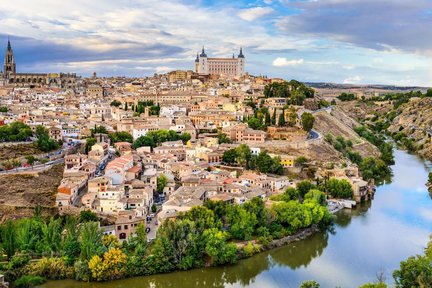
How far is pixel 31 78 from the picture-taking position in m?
46.5

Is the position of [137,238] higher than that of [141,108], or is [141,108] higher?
[141,108]

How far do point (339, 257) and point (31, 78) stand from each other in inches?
1569

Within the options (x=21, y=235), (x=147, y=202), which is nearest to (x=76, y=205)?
(x=147, y=202)

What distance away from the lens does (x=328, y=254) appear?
13750 millimetres

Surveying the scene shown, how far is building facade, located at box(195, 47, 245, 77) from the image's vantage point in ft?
181

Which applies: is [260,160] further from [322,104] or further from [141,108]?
[322,104]

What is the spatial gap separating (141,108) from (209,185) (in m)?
14.6

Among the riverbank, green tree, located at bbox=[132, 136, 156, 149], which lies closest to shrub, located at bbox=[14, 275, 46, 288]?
the riverbank

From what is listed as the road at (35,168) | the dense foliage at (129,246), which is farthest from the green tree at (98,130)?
the dense foliage at (129,246)

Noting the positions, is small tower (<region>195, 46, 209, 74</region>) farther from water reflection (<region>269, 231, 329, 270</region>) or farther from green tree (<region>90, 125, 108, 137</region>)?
water reflection (<region>269, 231, 329, 270</region>)

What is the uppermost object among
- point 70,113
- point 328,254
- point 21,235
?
point 70,113

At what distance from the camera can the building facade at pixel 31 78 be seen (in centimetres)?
4544

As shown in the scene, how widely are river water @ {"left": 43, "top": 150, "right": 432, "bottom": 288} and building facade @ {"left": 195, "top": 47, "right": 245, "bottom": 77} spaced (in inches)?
1525

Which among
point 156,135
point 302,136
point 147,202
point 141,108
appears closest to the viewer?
point 147,202
